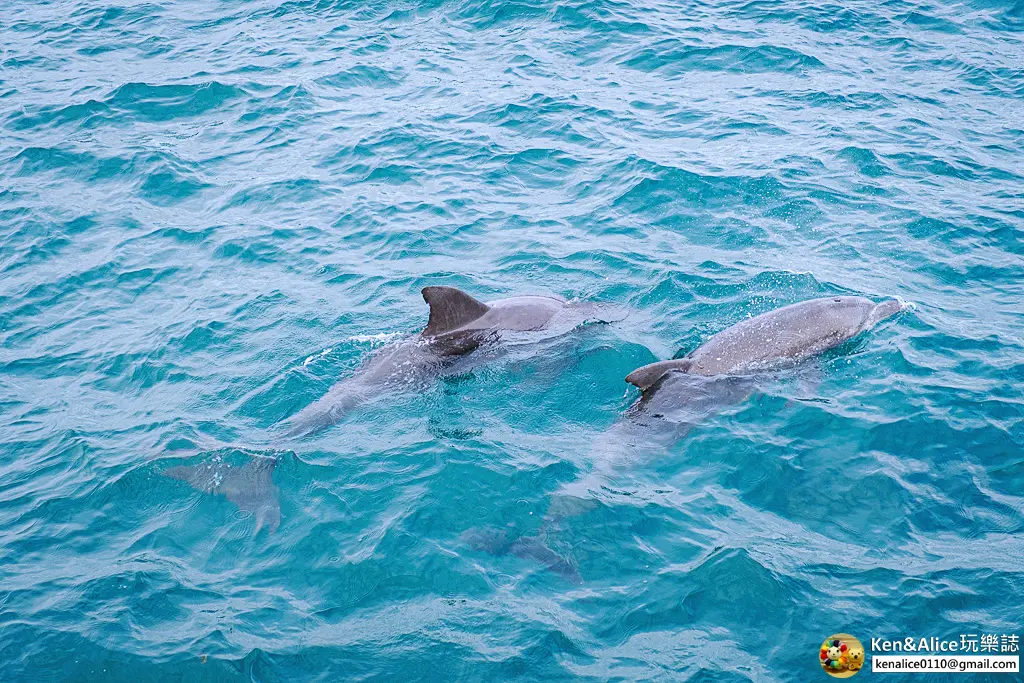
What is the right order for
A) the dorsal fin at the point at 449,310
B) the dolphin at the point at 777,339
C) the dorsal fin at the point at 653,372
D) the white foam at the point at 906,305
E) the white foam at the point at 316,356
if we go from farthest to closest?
the white foam at the point at 906,305
the white foam at the point at 316,356
the dorsal fin at the point at 449,310
the dolphin at the point at 777,339
the dorsal fin at the point at 653,372

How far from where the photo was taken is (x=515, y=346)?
12.1 m

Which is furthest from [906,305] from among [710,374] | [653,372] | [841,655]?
[841,655]

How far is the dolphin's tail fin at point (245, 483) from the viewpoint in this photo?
9875 mm

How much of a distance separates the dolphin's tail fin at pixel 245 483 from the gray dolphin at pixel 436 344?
0.87m

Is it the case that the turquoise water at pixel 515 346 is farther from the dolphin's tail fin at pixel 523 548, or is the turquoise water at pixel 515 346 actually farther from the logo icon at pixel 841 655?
the logo icon at pixel 841 655

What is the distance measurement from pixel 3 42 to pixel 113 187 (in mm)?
10843

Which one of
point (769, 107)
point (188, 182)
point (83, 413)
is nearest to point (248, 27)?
point (188, 182)

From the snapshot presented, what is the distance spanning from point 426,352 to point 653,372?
315cm

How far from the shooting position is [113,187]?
1755cm

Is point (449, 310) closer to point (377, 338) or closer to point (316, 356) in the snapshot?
point (377, 338)

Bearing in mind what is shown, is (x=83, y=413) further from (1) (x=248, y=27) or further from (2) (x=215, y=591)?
(1) (x=248, y=27)

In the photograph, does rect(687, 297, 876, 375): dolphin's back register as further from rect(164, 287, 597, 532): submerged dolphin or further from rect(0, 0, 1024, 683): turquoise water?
rect(164, 287, 597, 532): submerged dolphin

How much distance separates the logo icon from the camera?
7.66m

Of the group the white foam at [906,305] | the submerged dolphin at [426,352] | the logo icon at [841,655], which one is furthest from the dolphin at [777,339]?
the logo icon at [841,655]
